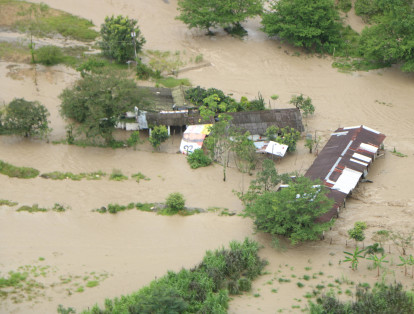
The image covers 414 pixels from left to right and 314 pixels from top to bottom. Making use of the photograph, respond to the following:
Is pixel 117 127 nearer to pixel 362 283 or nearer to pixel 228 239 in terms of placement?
pixel 228 239

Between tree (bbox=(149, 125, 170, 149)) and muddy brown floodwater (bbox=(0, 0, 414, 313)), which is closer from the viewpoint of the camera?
muddy brown floodwater (bbox=(0, 0, 414, 313))

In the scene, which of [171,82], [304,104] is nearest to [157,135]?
[171,82]

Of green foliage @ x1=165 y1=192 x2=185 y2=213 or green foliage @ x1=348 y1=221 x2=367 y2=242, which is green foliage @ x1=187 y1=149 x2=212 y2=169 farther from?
green foliage @ x1=348 y1=221 x2=367 y2=242

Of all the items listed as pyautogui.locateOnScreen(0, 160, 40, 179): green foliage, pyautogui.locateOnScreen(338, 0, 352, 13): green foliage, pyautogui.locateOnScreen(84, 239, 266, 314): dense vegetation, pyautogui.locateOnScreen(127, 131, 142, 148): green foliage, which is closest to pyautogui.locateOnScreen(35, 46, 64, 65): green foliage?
pyautogui.locateOnScreen(127, 131, 142, 148): green foliage

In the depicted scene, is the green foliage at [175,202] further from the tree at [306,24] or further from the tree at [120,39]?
the tree at [306,24]

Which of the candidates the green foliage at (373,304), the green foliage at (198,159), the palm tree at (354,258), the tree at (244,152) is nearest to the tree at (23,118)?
the green foliage at (198,159)

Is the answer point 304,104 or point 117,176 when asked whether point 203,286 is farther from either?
point 304,104

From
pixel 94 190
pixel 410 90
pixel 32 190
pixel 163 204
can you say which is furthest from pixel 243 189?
pixel 410 90
